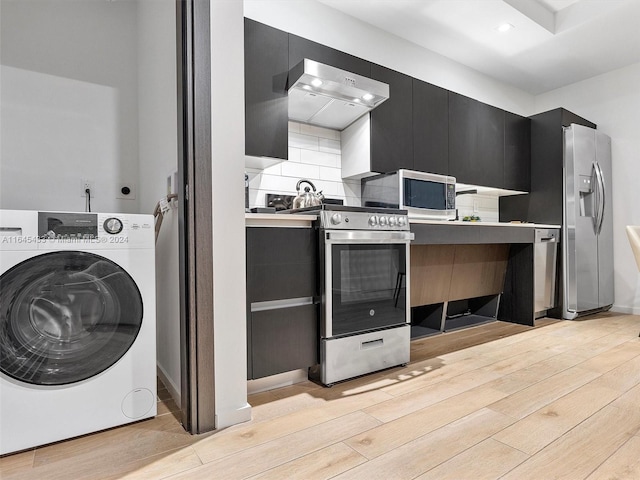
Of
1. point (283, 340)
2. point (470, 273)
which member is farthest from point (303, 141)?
point (470, 273)

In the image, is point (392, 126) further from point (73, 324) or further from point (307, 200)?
point (73, 324)

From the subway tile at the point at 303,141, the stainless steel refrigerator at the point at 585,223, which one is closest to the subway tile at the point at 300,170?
the subway tile at the point at 303,141

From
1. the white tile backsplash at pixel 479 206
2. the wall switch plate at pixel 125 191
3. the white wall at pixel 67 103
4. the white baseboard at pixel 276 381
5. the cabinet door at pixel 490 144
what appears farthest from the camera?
the white tile backsplash at pixel 479 206

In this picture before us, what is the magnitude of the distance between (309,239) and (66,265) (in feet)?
3.43

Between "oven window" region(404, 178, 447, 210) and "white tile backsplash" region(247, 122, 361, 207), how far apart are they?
45cm

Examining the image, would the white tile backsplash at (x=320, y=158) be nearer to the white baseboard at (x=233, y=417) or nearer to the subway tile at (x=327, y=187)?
the subway tile at (x=327, y=187)

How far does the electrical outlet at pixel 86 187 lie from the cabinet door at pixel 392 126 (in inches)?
74.1

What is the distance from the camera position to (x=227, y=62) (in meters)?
1.50

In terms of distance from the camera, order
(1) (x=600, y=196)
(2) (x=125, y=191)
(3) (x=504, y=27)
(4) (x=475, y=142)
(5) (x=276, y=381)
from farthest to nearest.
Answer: (1) (x=600, y=196)
(4) (x=475, y=142)
(3) (x=504, y=27)
(2) (x=125, y=191)
(5) (x=276, y=381)

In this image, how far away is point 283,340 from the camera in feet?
6.05

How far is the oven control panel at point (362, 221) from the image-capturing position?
193 cm

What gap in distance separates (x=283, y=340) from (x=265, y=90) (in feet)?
4.98

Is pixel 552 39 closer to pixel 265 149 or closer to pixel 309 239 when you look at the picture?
pixel 265 149

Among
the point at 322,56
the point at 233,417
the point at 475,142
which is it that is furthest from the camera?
the point at 475,142
